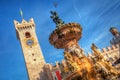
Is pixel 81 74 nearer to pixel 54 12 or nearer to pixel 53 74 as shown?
pixel 54 12

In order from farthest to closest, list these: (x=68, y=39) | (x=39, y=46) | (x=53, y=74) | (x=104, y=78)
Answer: (x=39, y=46), (x=53, y=74), (x=68, y=39), (x=104, y=78)

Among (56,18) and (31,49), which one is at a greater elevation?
(31,49)

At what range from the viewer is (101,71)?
25.1 feet

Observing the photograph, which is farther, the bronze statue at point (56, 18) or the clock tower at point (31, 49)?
the clock tower at point (31, 49)

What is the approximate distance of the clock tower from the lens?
37.2 m

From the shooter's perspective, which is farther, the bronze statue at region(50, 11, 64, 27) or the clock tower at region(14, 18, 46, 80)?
the clock tower at region(14, 18, 46, 80)

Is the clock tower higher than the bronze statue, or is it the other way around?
the clock tower

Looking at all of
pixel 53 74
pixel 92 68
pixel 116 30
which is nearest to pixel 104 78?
pixel 92 68

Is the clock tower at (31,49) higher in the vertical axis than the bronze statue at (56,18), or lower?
higher

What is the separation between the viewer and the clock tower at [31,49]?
37159 millimetres

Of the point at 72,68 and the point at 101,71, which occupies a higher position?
the point at 72,68

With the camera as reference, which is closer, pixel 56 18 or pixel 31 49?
pixel 56 18

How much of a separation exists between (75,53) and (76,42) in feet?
3.28

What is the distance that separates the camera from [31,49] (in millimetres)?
40875
